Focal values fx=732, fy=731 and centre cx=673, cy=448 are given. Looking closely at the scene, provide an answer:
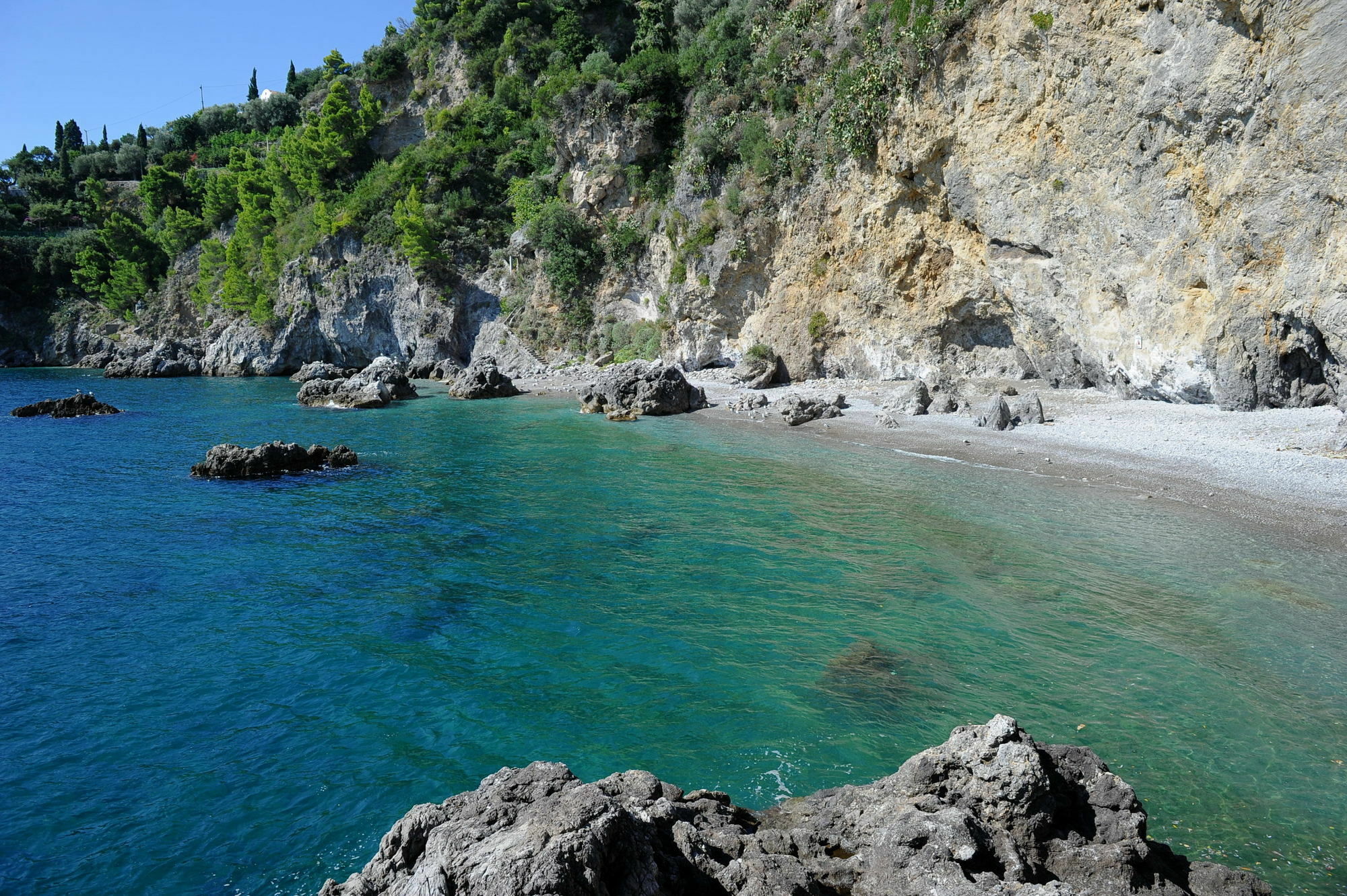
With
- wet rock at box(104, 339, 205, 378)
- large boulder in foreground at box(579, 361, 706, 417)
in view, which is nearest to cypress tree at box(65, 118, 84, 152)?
wet rock at box(104, 339, 205, 378)

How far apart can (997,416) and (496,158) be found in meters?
44.1

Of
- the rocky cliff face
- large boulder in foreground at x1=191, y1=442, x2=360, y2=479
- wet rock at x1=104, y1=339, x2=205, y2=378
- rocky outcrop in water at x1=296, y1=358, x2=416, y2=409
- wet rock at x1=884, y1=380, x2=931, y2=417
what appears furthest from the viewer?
wet rock at x1=104, y1=339, x2=205, y2=378

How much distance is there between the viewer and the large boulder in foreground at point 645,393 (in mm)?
30078

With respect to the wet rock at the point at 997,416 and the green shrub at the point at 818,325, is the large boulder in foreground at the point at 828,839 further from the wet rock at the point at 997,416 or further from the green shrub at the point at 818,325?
the green shrub at the point at 818,325

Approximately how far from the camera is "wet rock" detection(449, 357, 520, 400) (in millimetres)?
38344

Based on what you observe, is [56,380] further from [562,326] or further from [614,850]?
[614,850]

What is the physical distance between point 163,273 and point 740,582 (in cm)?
7960

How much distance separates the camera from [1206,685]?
308 inches

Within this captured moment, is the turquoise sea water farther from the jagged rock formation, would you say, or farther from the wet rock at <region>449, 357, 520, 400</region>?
the wet rock at <region>449, 357, 520, 400</region>

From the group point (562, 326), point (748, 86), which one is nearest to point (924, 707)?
point (748, 86)

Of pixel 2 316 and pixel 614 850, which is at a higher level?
pixel 2 316

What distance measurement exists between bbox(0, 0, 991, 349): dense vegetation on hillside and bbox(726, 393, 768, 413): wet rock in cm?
1125

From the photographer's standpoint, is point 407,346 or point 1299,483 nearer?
point 1299,483

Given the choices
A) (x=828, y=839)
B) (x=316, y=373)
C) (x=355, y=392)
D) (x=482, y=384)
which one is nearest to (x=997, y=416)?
(x=828, y=839)
